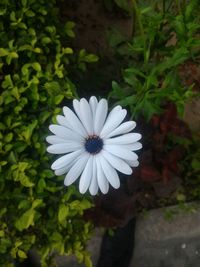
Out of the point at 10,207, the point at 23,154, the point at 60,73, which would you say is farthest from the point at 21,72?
the point at 10,207

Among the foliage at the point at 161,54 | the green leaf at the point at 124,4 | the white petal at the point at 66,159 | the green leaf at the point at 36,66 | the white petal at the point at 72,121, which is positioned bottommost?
the white petal at the point at 66,159

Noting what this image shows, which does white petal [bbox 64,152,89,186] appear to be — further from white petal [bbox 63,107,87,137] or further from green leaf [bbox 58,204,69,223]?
green leaf [bbox 58,204,69,223]

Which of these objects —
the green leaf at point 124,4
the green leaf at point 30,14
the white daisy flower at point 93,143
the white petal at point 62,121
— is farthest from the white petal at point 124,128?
the green leaf at point 124,4

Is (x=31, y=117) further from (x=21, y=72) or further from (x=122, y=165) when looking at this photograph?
(x=122, y=165)

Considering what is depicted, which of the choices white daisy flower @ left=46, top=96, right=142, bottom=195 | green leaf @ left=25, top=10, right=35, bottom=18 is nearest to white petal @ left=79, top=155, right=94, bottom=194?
white daisy flower @ left=46, top=96, right=142, bottom=195

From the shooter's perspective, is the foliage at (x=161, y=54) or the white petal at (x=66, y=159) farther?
the foliage at (x=161, y=54)

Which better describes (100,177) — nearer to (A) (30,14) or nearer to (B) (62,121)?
(B) (62,121)

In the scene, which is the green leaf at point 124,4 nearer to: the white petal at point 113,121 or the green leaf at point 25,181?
the green leaf at point 25,181
